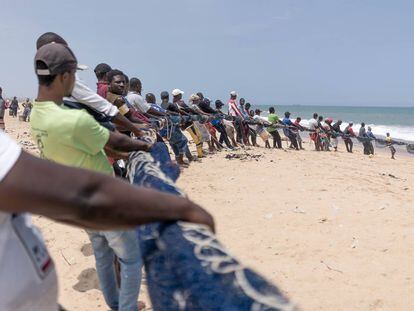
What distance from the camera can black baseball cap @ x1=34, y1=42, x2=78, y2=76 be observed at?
6.77 feet

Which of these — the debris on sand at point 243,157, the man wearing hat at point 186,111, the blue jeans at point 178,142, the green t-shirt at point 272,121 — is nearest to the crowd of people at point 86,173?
the blue jeans at point 178,142

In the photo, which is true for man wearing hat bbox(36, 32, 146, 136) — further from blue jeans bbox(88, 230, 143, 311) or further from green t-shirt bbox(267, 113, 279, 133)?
green t-shirt bbox(267, 113, 279, 133)

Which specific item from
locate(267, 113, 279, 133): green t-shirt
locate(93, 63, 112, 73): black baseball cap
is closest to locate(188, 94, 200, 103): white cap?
locate(267, 113, 279, 133): green t-shirt

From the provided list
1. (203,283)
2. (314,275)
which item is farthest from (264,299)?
(314,275)

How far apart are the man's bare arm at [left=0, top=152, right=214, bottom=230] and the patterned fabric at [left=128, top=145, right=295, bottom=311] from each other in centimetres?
22

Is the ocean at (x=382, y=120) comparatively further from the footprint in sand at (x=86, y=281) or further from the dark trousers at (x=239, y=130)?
the footprint in sand at (x=86, y=281)

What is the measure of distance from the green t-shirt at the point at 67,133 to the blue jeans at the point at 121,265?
1.68 ft

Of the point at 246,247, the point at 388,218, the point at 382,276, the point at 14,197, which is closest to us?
the point at 14,197

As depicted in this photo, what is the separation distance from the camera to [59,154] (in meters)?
2.31

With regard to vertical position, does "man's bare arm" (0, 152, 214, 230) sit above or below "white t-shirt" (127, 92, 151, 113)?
below

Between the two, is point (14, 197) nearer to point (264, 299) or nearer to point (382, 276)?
point (264, 299)

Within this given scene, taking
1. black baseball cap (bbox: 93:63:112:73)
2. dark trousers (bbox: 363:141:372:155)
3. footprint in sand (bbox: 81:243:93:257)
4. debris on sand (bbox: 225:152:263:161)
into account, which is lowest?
dark trousers (bbox: 363:141:372:155)

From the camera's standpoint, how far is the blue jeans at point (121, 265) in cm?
252

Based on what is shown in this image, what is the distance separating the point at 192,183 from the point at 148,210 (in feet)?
22.9
